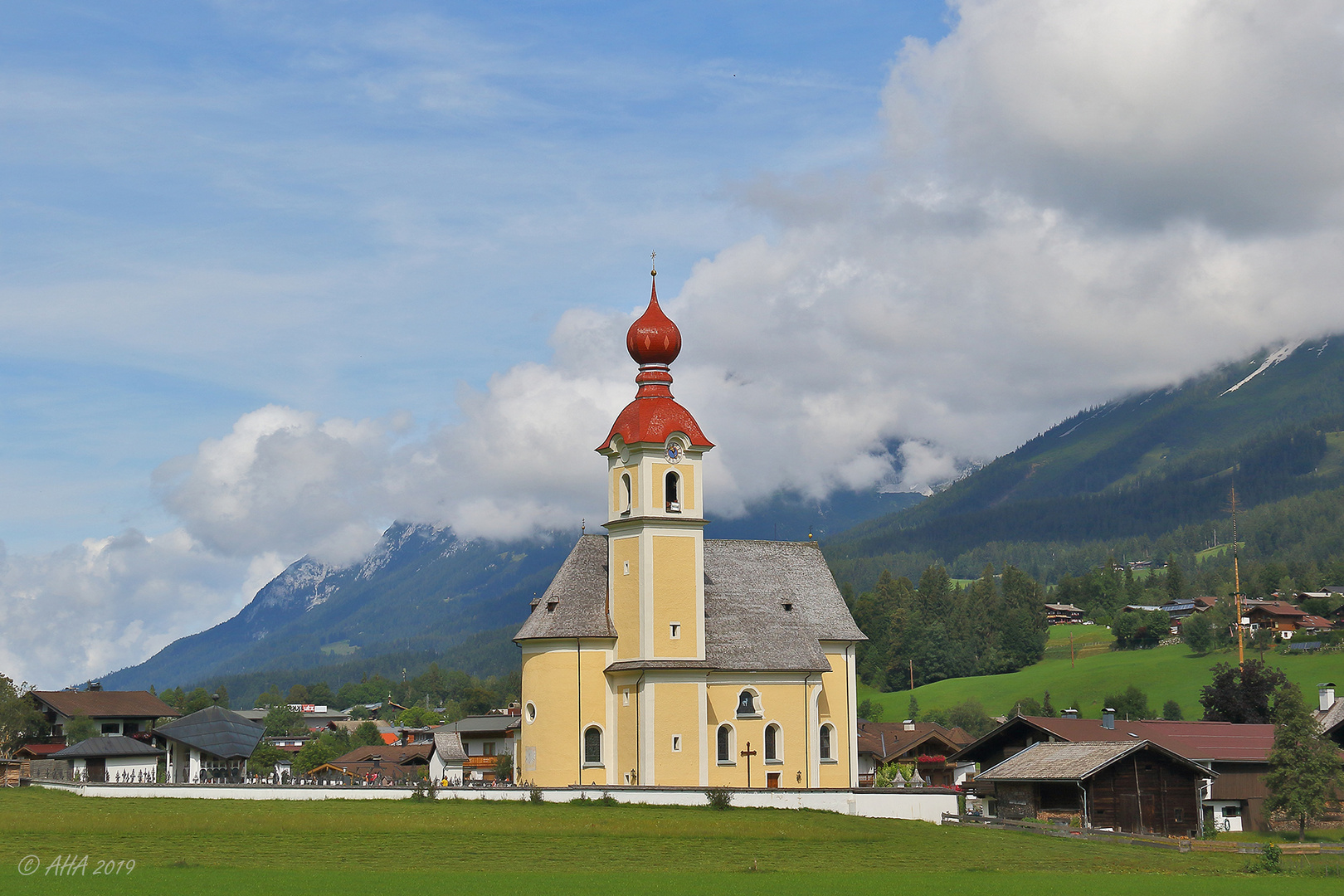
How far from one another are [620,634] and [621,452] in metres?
7.81

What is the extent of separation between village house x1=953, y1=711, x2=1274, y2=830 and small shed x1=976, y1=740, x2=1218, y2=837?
1321mm

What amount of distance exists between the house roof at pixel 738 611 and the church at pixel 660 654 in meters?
0.08

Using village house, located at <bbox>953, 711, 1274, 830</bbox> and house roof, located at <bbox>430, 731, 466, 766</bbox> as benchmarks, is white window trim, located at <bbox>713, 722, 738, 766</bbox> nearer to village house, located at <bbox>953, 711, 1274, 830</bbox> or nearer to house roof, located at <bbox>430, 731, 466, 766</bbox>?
village house, located at <bbox>953, 711, 1274, 830</bbox>

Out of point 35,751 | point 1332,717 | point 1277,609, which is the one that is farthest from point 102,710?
point 1277,609

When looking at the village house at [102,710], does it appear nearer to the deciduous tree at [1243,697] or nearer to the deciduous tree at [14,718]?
the deciduous tree at [14,718]

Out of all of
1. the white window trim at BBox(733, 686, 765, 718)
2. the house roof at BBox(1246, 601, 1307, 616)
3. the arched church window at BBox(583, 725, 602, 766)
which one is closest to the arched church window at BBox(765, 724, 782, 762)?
the white window trim at BBox(733, 686, 765, 718)

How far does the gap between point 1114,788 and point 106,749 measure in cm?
4625

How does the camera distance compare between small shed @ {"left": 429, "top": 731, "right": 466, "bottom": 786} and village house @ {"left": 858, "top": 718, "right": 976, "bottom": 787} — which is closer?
village house @ {"left": 858, "top": 718, "right": 976, "bottom": 787}

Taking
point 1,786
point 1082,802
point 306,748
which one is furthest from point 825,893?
point 306,748

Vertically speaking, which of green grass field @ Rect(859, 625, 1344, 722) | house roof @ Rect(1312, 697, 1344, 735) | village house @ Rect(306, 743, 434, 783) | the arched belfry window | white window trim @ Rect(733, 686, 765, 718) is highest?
the arched belfry window

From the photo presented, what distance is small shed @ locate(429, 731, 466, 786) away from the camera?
88.7 meters

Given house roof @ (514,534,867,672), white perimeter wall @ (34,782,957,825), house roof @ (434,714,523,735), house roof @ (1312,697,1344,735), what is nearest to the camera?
white perimeter wall @ (34,782,957,825)

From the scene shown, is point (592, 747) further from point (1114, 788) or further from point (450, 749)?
point (450, 749)

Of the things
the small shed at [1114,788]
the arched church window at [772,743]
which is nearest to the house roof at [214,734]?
the arched church window at [772,743]
